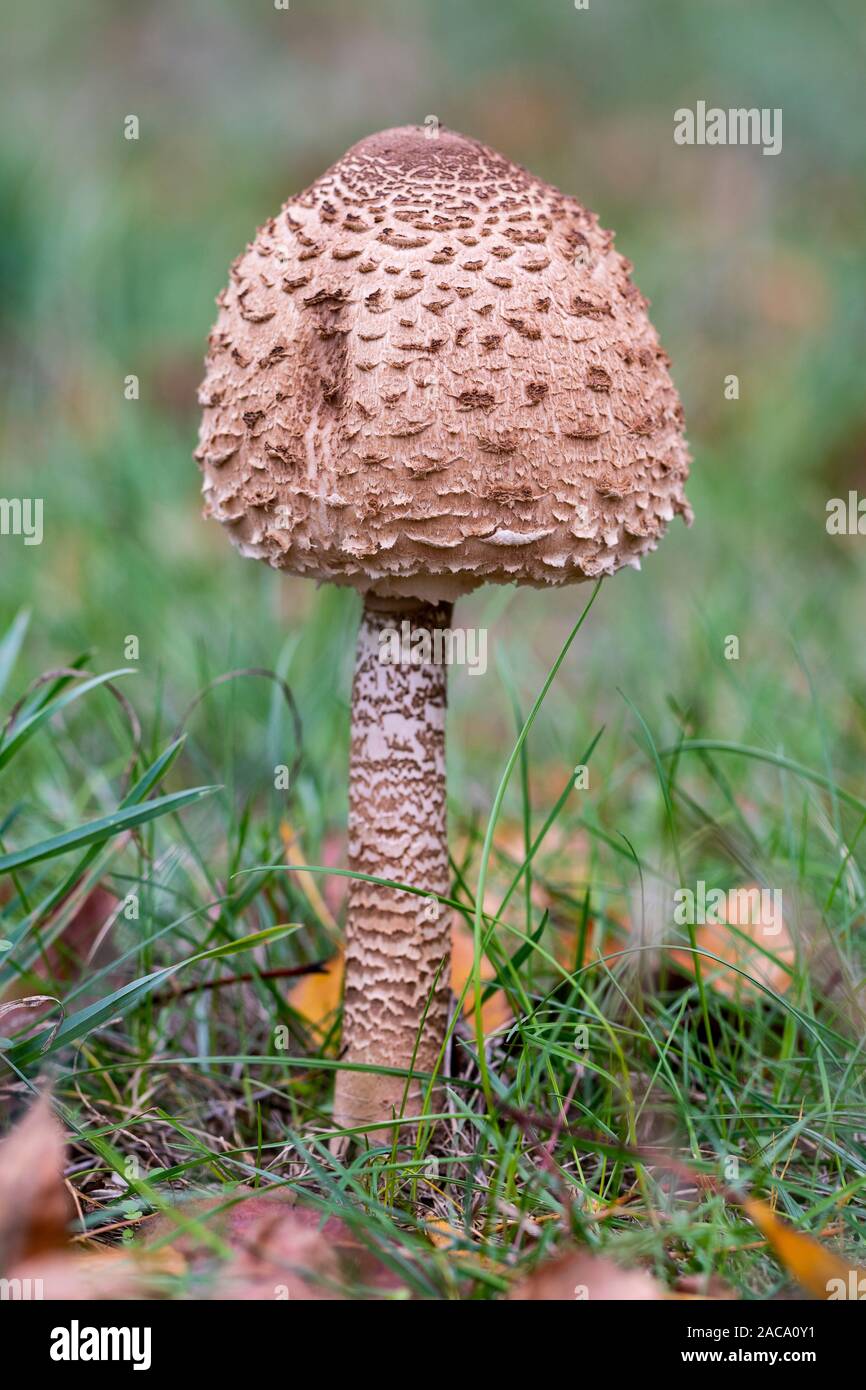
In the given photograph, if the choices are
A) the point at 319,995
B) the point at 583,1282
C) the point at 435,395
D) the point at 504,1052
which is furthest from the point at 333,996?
the point at 435,395

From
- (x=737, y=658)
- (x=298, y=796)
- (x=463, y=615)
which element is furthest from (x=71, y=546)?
(x=737, y=658)

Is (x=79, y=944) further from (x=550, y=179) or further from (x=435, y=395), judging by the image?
(x=550, y=179)

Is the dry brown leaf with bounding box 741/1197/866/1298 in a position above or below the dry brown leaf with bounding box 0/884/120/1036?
below

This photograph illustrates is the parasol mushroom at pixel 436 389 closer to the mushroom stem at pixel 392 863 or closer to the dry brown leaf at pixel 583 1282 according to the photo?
the mushroom stem at pixel 392 863

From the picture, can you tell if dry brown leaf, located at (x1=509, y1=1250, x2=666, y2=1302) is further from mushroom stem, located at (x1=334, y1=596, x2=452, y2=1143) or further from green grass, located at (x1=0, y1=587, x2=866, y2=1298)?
mushroom stem, located at (x1=334, y1=596, x2=452, y2=1143)

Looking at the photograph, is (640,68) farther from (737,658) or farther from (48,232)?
(737,658)

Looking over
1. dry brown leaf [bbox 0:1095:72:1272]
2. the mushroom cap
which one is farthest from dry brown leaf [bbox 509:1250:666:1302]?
the mushroom cap

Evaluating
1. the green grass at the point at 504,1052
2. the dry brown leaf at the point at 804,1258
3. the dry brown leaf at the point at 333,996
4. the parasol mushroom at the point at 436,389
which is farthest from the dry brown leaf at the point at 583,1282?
the dry brown leaf at the point at 333,996
